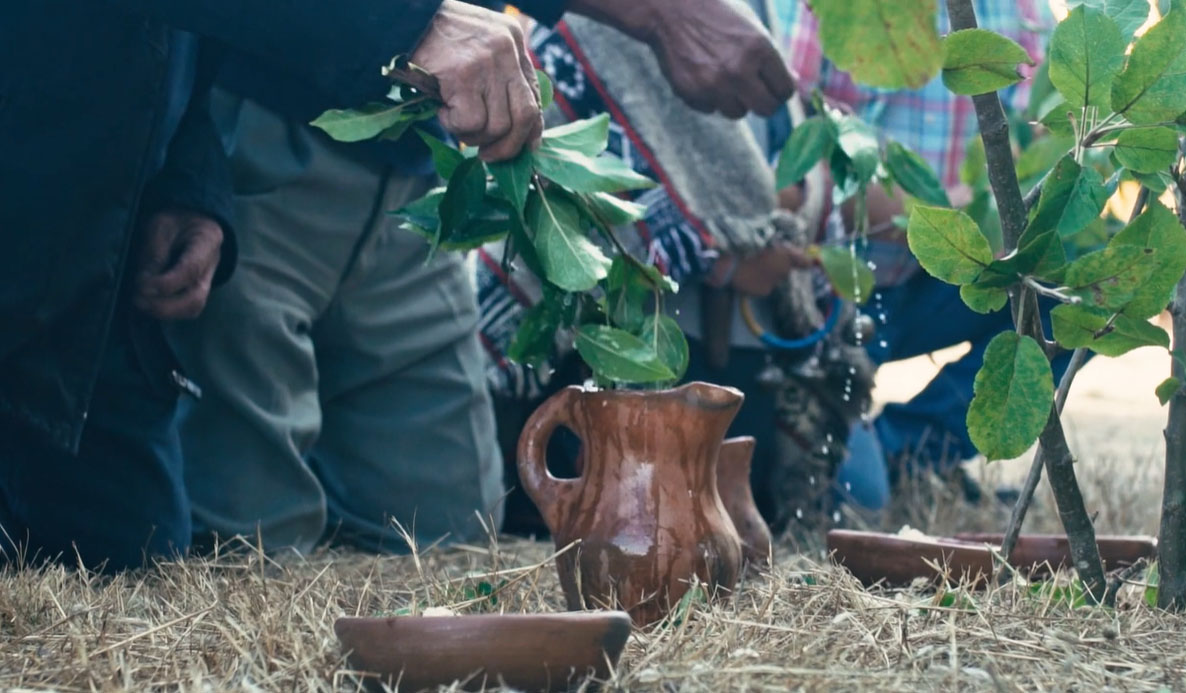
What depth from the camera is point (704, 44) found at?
1781 millimetres

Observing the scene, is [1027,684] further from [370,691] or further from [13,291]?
[13,291]

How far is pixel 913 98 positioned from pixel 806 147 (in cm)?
151

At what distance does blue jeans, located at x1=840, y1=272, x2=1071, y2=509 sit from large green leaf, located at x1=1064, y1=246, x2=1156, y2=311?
1640 millimetres

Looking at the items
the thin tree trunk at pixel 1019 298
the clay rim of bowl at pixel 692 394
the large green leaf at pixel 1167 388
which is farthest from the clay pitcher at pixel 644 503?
the large green leaf at pixel 1167 388

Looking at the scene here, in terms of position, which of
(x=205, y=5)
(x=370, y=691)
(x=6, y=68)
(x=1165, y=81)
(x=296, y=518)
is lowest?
(x=296, y=518)

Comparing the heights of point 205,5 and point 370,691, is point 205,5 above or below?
above

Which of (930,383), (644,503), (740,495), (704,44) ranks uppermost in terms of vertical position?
(704,44)

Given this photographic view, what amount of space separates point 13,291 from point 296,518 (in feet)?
2.08

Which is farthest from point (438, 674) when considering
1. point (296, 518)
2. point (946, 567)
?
point (296, 518)

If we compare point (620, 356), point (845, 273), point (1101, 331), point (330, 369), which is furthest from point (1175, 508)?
point (330, 369)

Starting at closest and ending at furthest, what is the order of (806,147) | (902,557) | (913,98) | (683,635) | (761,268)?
(683,635), (902,557), (806,147), (761,268), (913,98)

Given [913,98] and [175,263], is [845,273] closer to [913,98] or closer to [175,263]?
[913,98]

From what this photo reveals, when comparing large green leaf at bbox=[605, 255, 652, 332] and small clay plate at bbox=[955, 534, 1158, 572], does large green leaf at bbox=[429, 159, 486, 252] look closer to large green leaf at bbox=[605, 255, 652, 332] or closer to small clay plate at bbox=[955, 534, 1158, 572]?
large green leaf at bbox=[605, 255, 652, 332]

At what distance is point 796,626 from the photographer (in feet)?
4.20
